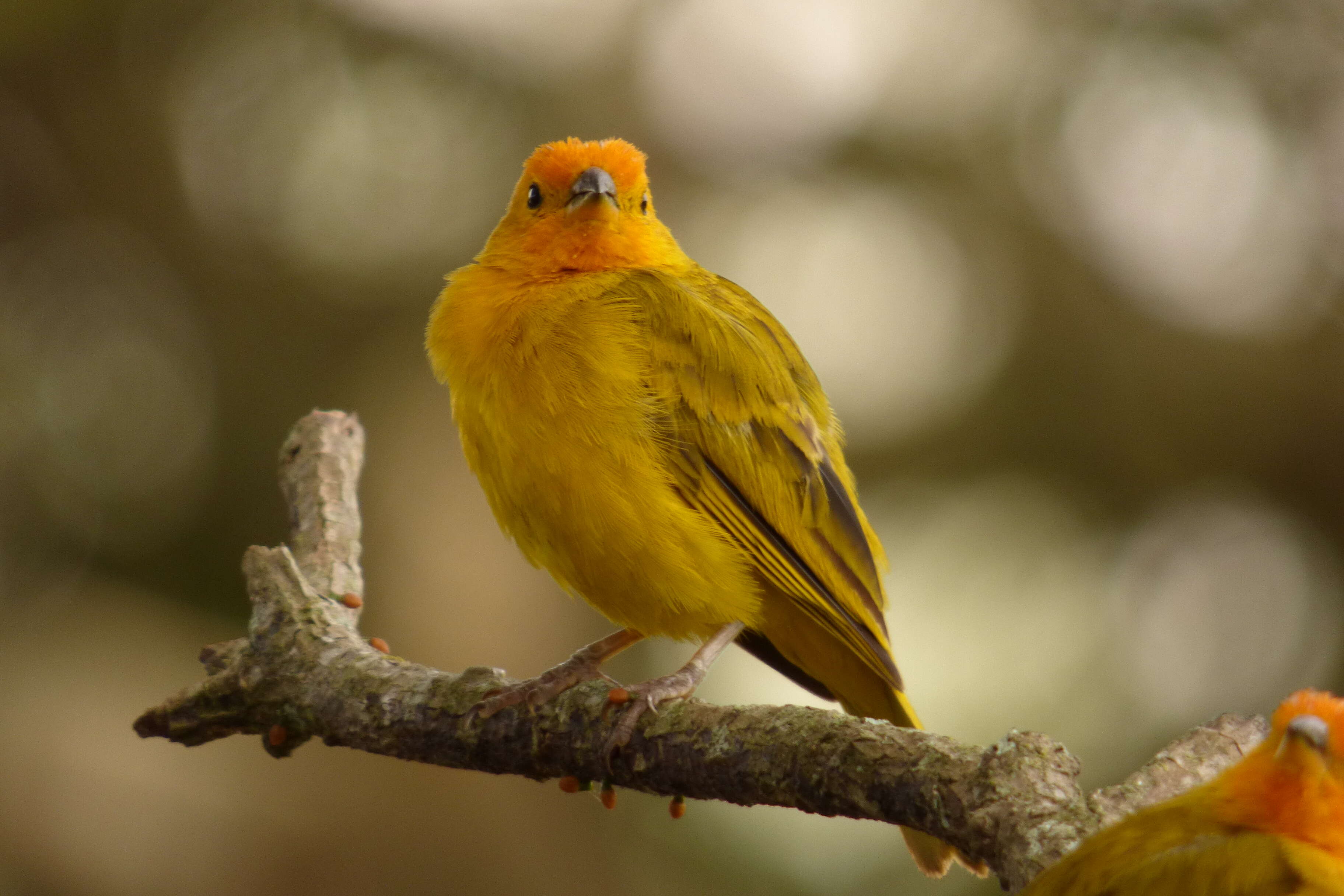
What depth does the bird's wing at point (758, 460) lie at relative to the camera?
12.1 ft

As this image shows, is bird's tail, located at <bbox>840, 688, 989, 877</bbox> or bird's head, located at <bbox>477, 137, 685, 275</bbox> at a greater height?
bird's head, located at <bbox>477, 137, 685, 275</bbox>

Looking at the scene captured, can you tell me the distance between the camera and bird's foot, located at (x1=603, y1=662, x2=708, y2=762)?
3146mm

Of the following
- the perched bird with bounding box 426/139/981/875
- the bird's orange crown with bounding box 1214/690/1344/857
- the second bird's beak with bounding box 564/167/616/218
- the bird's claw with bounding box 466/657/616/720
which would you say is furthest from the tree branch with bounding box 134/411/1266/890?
the second bird's beak with bounding box 564/167/616/218

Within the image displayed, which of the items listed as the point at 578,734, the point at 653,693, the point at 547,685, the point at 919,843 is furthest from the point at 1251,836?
the point at 547,685

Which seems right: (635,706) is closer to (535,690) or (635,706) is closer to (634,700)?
(634,700)

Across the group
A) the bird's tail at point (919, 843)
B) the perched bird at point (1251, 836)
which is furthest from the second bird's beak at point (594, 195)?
the perched bird at point (1251, 836)

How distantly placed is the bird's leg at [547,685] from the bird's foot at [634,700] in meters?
0.20

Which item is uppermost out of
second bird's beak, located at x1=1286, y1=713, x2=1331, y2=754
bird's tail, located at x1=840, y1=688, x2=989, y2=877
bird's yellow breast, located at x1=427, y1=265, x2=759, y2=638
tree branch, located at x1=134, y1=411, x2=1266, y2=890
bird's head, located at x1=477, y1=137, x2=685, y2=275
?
bird's head, located at x1=477, y1=137, x2=685, y2=275

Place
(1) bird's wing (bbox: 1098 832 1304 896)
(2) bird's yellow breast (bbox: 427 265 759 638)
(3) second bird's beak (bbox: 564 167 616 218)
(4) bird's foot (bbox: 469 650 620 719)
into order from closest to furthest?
(1) bird's wing (bbox: 1098 832 1304 896), (4) bird's foot (bbox: 469 650 620 719), (2) bird's yellow breast (bbox: 427 265 759 638), (3) second bird's beak (bbox: 564 167 616 218)

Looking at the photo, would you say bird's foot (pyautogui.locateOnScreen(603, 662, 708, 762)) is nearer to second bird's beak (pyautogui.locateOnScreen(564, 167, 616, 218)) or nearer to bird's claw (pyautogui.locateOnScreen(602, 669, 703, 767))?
bird's claw (pyautogui.locateOnScreen(602, 669, 703, 767))

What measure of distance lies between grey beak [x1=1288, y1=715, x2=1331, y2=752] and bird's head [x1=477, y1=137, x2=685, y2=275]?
101 inches

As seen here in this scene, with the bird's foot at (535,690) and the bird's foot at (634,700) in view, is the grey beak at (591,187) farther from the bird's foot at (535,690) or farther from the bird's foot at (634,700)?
the bird's foot at (634,700)

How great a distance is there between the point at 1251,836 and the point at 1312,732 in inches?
9.2

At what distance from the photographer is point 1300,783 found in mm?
2340
